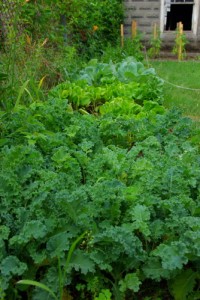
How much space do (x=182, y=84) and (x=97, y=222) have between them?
5529mm

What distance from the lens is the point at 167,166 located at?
307cm

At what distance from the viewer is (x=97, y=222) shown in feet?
8.50

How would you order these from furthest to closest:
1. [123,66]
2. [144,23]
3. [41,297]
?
[144,23] → [123,66] → [41,297]

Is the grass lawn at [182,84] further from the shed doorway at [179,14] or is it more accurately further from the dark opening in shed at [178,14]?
the dark opening in shed at [178,14]

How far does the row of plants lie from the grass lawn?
236cm

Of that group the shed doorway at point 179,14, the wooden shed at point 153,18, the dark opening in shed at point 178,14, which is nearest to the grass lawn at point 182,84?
the wooden shed at point 153,18

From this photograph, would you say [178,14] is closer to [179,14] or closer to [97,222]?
[179,14]

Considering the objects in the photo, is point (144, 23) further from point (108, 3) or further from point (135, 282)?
point (135, 282)

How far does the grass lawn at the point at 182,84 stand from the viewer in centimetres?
606

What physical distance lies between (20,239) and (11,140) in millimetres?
1508

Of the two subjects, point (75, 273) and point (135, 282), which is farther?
point (75, 273)

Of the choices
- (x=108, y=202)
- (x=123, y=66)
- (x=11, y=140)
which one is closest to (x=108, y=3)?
(x=123, y=66)

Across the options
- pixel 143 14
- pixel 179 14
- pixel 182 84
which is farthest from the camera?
pixel 179 14

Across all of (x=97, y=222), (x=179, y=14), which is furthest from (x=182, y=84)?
(x=179, y=14)
